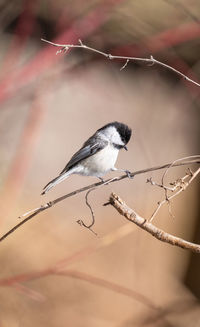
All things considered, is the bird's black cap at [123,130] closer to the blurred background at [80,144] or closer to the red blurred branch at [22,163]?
the blurred background at [80,144]

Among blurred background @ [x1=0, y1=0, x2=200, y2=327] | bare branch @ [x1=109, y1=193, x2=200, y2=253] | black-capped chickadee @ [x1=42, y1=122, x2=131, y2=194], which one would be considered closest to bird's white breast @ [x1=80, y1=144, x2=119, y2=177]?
black-capped chickadee @ [x1=42, y1=122, x2=131, y2=194]

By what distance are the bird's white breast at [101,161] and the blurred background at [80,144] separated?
0.58 m

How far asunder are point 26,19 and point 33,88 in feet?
0.63

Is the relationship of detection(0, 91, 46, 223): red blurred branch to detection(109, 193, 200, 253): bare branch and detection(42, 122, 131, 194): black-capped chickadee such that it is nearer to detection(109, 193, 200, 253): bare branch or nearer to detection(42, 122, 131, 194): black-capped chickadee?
detection(42, 122, 131, 194): black-capped chickadee

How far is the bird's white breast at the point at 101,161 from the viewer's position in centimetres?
40

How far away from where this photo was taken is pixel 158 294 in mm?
1323

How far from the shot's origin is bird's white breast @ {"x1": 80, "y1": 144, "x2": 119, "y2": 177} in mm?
395

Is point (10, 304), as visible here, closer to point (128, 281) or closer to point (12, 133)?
point (128, 281)

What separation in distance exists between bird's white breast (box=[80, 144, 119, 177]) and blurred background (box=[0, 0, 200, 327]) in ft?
1.89

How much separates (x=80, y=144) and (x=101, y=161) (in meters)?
0.94

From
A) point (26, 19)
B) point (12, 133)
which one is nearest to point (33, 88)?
point (26, 19)

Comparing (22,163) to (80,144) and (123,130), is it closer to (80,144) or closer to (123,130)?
(80,144)

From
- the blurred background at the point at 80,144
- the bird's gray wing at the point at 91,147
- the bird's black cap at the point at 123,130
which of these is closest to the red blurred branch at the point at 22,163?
the blurred background at the point at 80,144

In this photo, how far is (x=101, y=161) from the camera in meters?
0.41
